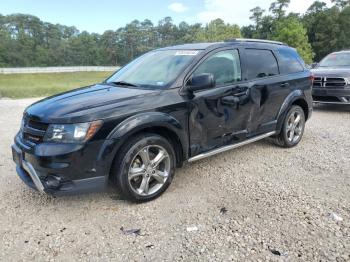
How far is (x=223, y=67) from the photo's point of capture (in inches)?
171

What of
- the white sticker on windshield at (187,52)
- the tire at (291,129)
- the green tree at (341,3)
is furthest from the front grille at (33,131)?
the green tree at (341,3)

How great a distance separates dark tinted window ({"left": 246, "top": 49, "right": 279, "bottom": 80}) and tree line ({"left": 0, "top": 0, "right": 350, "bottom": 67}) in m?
31.0

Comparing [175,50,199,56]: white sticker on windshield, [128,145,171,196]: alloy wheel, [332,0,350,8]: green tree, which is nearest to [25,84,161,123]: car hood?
[128,145,171,196]: alloy wheel

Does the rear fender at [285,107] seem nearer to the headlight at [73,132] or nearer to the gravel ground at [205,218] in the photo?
the gravel ground at [205,218]

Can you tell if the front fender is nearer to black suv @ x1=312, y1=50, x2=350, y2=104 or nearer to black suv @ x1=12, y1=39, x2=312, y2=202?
black suv @ x1=12, y1=39, x2=312, y2=202

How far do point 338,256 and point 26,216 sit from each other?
3.01m

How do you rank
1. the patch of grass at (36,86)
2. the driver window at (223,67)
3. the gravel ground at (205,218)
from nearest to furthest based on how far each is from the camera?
the gravel ground at (205,218) < the driver window at (223,67) < the patch of grass at (36,86)

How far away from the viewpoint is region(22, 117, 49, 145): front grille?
10.8ft

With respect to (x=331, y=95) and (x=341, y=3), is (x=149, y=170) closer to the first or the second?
(x=331, y=95)

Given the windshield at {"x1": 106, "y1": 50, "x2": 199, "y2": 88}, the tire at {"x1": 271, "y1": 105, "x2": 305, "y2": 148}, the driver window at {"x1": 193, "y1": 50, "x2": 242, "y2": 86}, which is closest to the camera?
the windshield at {"x1": 106, "y1": 50, "x2": 199, "y2": 88}

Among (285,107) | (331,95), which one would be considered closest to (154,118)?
(285,107)

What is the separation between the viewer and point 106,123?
3.27 meters

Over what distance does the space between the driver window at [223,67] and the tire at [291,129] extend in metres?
1.45

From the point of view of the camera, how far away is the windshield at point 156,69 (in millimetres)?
4012
